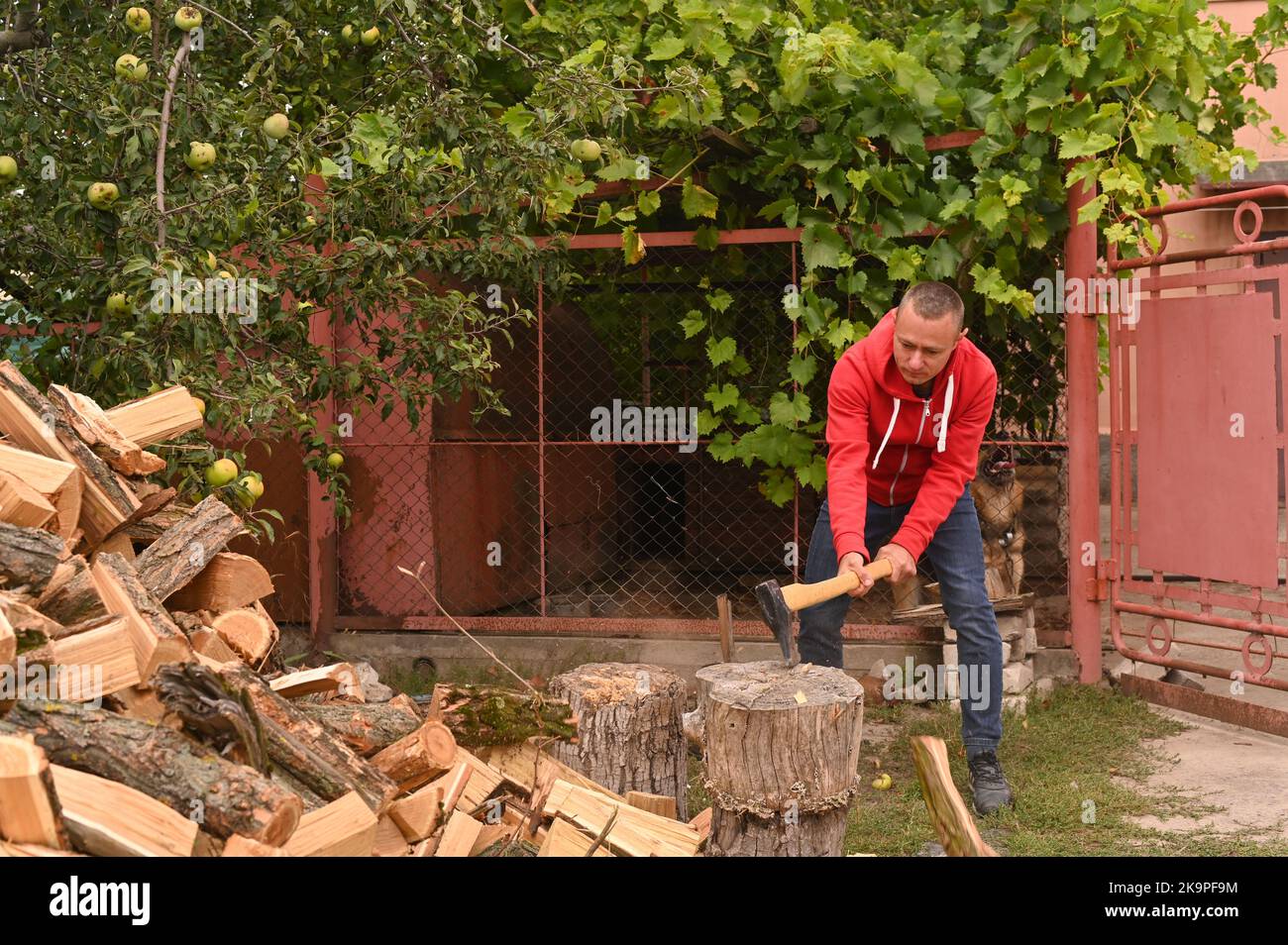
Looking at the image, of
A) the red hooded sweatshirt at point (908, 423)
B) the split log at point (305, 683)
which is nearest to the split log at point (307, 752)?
the split log at point (305, 683)

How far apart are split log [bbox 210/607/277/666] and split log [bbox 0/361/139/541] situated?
48cm

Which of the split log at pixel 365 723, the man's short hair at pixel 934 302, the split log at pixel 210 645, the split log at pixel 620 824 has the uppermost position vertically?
the man's short hair at pixel 934 302

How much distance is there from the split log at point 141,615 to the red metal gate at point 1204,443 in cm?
447

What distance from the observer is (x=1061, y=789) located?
190 inches

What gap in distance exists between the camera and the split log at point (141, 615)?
11.2ft

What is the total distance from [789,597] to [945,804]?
926mm

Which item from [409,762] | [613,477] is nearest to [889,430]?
[409,762]

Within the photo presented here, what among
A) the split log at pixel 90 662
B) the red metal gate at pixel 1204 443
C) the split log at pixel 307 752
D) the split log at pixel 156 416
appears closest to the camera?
the split log at pixel 90 662

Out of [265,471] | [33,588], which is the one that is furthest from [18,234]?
[265,471]

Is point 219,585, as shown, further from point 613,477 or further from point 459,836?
point 613,477

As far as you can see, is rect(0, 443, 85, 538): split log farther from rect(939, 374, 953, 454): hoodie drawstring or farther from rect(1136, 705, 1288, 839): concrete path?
rect(1136, 705, 1288, 839): concrete path

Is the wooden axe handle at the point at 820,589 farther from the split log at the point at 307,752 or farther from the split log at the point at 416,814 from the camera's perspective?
the split log at the point at 307,752

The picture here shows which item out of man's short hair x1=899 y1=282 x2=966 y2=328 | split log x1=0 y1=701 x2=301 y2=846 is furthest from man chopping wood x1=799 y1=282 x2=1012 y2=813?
split log x1=0 y1=701 x2=301 y2=846
